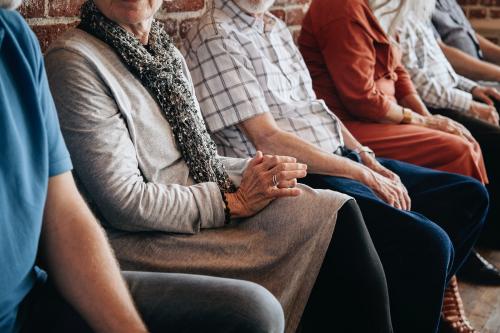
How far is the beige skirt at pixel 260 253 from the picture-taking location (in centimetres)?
152

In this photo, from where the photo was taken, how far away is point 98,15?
1.57 meters

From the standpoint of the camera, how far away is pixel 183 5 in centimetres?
223

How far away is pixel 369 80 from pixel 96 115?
124cm

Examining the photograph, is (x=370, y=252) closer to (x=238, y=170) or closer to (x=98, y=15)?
(x=238, y=170)

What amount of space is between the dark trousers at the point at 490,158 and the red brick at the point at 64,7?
1.63 m

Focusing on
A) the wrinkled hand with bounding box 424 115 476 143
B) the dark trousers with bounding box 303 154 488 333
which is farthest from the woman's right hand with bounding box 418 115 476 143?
the dark trousers with bounding box 303 154 488 333

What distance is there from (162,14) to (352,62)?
66 cm

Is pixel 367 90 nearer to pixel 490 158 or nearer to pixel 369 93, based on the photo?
pixel 369 93

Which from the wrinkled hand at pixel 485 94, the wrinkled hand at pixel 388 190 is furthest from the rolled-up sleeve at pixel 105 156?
the wrinkled hand at pixel 485 94

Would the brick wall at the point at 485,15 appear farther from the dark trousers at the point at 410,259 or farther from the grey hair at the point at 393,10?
the dark trousers at the point at 410,259

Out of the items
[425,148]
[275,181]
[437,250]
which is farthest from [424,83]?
[275,181]

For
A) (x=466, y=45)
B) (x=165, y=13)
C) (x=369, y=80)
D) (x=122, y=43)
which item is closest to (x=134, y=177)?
(x=122, y=43)

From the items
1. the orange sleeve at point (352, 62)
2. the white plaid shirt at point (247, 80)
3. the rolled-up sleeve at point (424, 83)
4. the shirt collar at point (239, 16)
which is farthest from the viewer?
the rolled-up sleeve at point (424, 83)

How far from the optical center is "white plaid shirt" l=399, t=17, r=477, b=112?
297 cm
